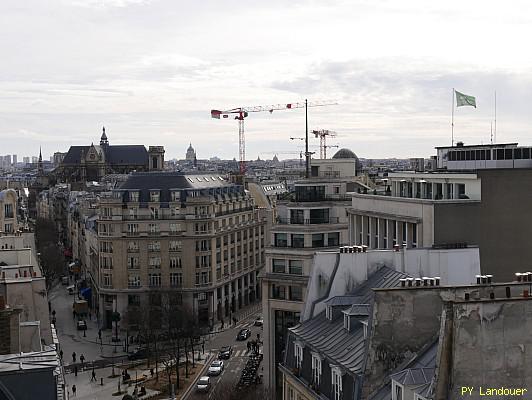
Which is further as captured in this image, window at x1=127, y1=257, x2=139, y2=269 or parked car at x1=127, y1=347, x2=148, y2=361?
window at x1=127, y1=257, x2=139, y2=269

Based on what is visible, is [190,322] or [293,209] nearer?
[293,209]

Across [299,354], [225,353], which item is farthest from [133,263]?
[299,354]

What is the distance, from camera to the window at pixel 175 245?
377ft

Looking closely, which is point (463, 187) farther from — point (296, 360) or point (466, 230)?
point (296, 360)

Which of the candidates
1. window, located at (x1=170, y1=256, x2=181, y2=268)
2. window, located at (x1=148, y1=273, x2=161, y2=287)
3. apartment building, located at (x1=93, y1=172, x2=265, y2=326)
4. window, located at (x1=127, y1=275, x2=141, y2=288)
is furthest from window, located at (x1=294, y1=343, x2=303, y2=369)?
window, located at (x1=127, y1=275, x2=141, y2=288)

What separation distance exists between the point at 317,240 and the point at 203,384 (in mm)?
19769

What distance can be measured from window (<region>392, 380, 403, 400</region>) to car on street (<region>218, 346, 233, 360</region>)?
66450 mm

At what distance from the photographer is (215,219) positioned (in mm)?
117750

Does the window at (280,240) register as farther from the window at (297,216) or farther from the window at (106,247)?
the window at (106,247)

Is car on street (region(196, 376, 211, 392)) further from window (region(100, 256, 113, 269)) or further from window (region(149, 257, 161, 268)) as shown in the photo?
window (region(100, 256, 113, 269))

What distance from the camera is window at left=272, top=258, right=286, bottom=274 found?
70875mm

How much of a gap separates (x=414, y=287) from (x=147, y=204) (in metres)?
89.4

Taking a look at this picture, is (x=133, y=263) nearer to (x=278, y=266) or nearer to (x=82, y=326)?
(x=82, y=326)

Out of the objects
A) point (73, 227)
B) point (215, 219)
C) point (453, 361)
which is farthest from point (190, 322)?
point (73, 227)
